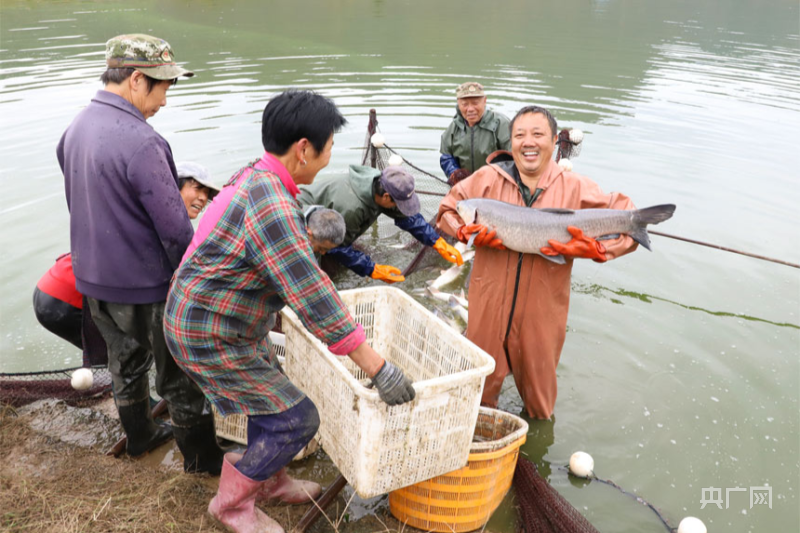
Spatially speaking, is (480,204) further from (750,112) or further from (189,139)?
(750,112)

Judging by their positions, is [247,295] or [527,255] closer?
[247,295]

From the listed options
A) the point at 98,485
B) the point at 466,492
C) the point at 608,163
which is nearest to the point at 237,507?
the point at 98,485

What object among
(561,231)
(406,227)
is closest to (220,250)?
(561,231)

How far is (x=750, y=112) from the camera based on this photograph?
13320mm

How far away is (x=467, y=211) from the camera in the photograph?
12.0ft

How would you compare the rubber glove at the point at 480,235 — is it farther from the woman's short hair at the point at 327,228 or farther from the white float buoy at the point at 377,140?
the white float buoy at the point at 377,140

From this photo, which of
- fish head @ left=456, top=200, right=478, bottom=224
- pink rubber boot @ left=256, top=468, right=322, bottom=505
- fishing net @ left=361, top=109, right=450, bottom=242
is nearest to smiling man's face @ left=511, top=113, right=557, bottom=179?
fish head @ left=456, top=200, right=478, bottom=224

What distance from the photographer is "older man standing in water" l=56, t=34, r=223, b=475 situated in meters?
2.80

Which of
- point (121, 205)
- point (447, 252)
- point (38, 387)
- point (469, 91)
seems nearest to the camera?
point (121, 205)

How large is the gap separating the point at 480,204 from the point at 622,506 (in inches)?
85.0

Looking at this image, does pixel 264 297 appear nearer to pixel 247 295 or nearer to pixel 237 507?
pixel 247 295

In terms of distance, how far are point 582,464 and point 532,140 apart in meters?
2.13

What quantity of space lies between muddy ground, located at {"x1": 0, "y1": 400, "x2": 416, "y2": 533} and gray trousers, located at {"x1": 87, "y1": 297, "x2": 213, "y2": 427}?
386mm

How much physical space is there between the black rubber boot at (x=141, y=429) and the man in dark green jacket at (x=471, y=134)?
14.7 ft
